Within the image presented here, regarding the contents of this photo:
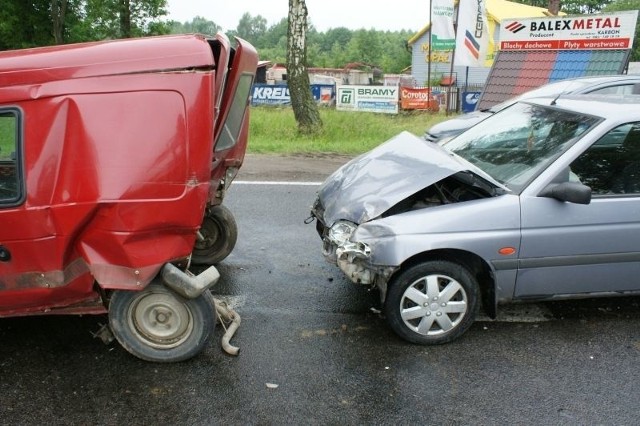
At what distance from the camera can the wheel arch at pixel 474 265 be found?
12.4ft

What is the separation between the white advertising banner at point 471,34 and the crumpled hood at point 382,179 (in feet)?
53.6

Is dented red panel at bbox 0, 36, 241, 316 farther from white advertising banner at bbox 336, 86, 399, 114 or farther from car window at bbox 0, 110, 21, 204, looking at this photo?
white advertising banner at bbox 336, 86, 399, 114

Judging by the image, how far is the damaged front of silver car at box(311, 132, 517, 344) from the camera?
3674 mm

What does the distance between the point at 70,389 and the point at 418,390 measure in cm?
205

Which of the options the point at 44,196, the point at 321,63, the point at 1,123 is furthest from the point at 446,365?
the point at 321,63

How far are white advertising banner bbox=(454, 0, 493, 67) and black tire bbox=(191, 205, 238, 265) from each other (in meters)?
16.7

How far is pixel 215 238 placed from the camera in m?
5.23

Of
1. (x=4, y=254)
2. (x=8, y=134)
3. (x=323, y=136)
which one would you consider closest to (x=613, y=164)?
(x=8, y=134)

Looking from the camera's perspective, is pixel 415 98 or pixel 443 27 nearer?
pixel 443 27

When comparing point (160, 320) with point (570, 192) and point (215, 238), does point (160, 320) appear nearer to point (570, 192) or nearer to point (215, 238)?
point (215, 238)

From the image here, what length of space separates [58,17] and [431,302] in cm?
3603

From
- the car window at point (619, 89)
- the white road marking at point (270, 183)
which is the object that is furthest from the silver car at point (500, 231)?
the car window at point (619, 89)

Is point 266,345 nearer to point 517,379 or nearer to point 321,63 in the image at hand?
point 517,379

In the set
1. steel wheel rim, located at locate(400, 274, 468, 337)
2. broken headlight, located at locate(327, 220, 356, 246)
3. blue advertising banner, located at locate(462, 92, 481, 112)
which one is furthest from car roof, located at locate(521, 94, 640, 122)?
blue advertising banner, located at locate(462, 92, 481, 112)
